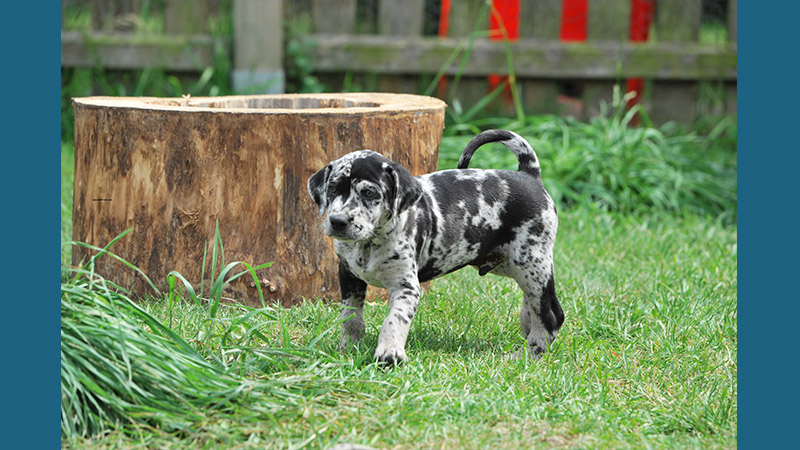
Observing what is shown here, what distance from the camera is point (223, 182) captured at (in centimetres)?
409

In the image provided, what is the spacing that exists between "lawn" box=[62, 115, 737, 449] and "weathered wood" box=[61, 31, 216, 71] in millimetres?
3749

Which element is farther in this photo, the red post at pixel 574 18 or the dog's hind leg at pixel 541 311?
the red post at pixel 574 18

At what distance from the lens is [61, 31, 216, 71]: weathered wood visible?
7387mm

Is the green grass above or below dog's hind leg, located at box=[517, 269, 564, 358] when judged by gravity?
below

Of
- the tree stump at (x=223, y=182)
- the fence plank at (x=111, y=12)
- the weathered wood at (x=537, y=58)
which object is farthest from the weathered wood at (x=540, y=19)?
the tree stump at (x=223, y=182)

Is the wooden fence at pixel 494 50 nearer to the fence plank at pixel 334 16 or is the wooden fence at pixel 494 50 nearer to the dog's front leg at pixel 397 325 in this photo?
the fence plank at pixel 334 16

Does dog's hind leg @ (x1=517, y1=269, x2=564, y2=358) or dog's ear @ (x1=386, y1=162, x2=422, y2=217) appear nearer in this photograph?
dog's ear @ (x1=386, y1=162, x2=422, y2=217)

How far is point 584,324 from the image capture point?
4.02 meters

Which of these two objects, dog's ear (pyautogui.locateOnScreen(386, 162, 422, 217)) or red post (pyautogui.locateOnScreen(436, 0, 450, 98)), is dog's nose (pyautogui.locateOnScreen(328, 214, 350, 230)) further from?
red post (pyautogui.locateOnScreen(436, 0, 450, 98))

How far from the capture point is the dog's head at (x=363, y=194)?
3.12m

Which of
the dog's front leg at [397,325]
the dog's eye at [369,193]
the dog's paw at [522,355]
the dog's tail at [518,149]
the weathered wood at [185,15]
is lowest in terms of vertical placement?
the dog's paw at [522,355]

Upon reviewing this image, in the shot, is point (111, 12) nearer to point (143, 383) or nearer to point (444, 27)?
point (444, 27)

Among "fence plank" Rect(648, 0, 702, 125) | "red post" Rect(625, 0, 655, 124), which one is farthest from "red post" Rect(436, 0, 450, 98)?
"fence plank" Rect(648, 0, 702, 125)

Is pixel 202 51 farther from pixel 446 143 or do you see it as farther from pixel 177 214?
pixel 177 214
